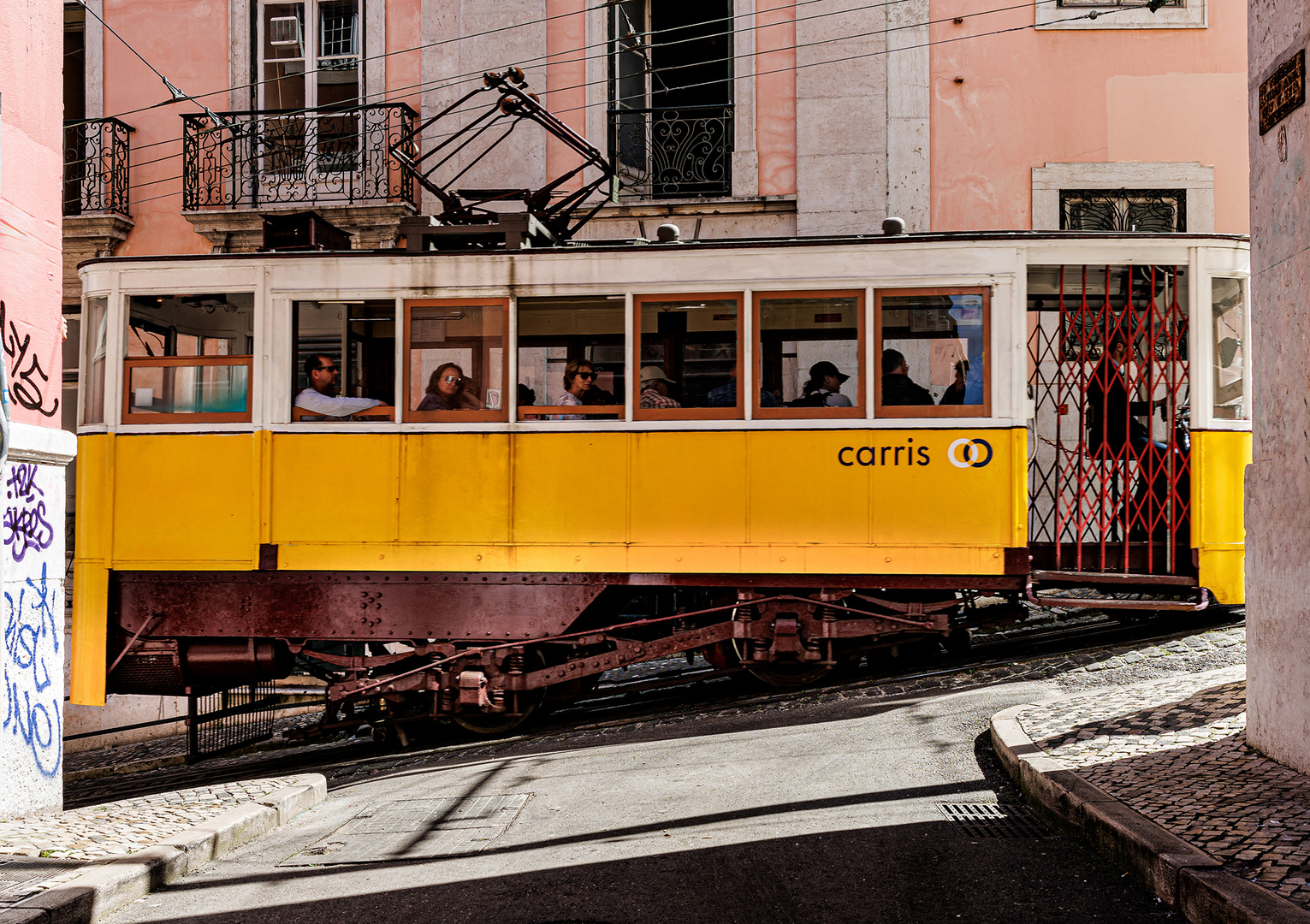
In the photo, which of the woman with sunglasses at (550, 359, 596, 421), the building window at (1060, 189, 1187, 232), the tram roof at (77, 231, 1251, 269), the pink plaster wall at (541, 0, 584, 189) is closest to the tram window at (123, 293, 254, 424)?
the tram roof at (77, 231, 1251, 269)

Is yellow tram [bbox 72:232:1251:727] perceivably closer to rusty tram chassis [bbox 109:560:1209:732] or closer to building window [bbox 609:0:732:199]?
rusty tram chassis [bbox 109:560:1209:732]

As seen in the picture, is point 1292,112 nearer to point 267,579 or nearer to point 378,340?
point 378,340

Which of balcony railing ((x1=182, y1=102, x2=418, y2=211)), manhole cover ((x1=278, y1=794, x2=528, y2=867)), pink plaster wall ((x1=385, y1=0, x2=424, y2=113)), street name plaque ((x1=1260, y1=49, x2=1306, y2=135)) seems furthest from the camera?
pink plaster wall ((x1=385, y1=0, x2=424, y2=113))

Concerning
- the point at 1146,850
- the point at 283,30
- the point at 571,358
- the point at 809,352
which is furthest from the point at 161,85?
the point at 1146,850

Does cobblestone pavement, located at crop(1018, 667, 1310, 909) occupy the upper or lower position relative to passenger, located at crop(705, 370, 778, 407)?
lower

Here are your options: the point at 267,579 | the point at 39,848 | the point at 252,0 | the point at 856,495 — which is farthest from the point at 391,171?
the point at 39,848

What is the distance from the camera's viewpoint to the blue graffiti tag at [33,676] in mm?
5965

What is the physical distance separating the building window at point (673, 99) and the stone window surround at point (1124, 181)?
3.62m

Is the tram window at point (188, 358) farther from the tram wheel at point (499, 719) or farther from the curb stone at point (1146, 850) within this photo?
the curb stone at point (1146, 850)

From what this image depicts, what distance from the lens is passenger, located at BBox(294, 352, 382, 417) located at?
8.28m

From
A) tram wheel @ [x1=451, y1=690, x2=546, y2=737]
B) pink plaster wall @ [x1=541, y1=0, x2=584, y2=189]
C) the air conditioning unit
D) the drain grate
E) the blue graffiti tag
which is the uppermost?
the air conditioning unit

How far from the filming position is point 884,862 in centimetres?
494

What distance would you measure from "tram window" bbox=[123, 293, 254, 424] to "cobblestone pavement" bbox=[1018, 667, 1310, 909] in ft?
19.2

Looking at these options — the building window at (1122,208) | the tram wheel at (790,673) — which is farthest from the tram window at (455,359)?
the building window at (1122,208)
